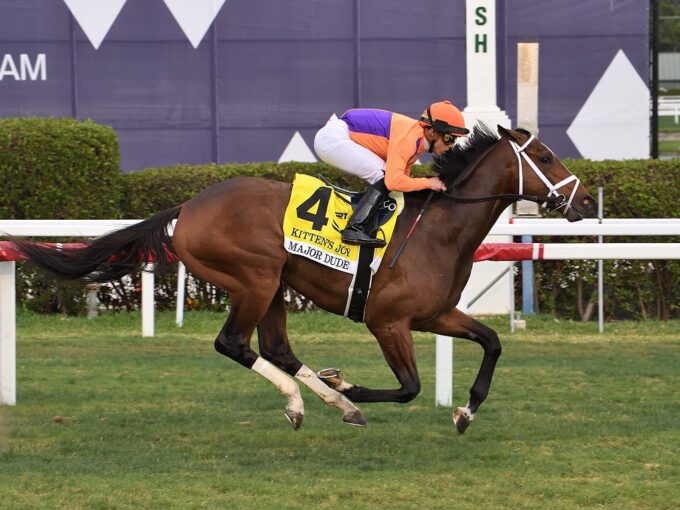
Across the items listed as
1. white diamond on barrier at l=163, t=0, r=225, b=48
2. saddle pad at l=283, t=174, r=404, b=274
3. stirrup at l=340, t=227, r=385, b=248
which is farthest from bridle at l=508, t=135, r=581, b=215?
white diamond on barrier at l=163, t=0, r=225, b=48

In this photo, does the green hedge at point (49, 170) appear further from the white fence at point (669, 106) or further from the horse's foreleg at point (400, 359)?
the white fence at point (669, 106)

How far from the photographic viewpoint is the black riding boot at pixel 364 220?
5621 millimetres

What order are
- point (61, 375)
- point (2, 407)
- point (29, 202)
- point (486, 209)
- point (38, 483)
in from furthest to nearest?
point (29, 202)
point (61, 375)
point (2, 407)
point (486, 209)
point (38, 483)

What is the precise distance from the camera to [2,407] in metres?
6.56

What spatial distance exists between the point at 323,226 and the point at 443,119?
0.77m

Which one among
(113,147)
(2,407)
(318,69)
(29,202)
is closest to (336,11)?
(318,69)

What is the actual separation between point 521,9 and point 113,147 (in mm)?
4518

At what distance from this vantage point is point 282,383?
5785mm

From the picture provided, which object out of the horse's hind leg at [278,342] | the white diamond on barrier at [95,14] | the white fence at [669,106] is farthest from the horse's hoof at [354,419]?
the white fence at [669,106]

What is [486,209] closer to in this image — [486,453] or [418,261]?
[418,261]

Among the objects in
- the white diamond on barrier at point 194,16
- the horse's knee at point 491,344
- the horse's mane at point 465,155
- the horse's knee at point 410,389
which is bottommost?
the horse's knee at point 410,389

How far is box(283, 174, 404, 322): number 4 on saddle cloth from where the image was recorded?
5676 mm

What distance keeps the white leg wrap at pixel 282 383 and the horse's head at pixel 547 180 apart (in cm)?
144

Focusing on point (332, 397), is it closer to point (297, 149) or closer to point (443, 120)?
point (443, 120)
